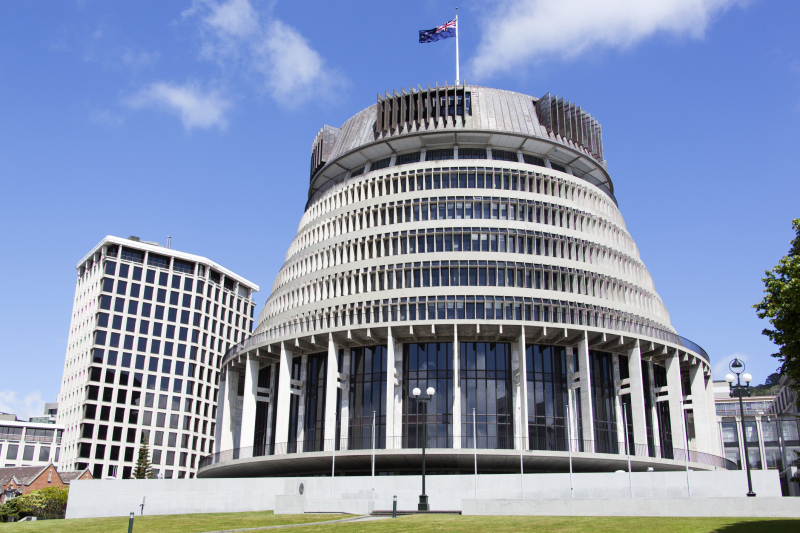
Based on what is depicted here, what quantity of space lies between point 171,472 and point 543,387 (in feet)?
262

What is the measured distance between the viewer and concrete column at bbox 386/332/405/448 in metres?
59.1

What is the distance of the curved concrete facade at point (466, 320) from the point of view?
60.5m

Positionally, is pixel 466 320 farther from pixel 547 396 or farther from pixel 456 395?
pixel 547 396

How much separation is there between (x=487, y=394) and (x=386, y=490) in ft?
47.0

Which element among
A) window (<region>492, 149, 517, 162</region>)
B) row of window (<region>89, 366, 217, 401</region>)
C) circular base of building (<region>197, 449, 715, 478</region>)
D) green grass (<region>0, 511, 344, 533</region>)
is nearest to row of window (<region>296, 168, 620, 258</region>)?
window (<region>492, 149, 517, 162</region>)

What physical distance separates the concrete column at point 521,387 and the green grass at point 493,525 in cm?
2243

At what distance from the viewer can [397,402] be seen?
61125 mm

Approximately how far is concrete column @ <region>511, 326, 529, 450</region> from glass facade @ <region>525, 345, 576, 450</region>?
92 centimetres

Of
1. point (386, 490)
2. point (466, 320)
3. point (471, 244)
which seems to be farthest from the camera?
point (471, 244)

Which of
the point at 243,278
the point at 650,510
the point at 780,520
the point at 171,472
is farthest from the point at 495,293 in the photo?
the point at 243,278

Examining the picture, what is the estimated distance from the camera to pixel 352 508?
4366cm

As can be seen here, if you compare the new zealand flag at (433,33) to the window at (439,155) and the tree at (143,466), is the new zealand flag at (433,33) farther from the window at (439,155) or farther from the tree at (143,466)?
the tree at (143,466)

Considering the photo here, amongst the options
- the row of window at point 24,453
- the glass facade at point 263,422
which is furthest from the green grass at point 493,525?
the row of window at point 24,453

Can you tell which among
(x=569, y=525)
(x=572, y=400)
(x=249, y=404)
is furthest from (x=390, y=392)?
(x=569, y=525)
